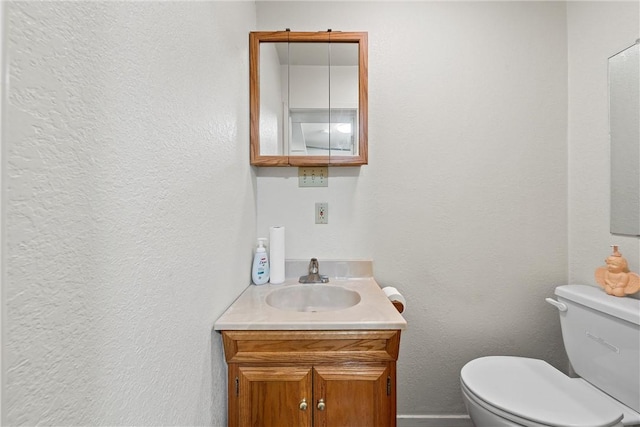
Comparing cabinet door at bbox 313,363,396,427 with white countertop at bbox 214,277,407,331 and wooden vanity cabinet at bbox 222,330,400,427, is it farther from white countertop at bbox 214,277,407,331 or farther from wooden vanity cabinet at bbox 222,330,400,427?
white countertop at bbox 214,277,407,331

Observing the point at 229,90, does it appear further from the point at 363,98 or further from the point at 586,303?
the point at 586,303

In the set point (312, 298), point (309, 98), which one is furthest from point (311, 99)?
point (312, 298)

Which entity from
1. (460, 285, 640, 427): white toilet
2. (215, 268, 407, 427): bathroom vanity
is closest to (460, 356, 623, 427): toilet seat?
(460, 285, 640, 427): white toilet

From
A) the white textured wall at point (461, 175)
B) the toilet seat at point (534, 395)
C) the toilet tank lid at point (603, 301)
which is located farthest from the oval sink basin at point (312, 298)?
the toilet tank lid at point (603, 301)

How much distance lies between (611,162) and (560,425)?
107 centimetres

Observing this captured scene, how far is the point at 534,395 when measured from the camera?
1.01m

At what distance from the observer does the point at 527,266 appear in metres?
1.43

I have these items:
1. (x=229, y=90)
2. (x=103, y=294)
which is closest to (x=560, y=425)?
(x=103, y=294)

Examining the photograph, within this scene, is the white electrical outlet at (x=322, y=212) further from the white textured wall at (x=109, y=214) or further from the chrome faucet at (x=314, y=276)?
the white textured wall at (x=109, y=214)

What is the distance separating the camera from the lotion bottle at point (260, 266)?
129cm

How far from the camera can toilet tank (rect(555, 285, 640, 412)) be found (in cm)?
97

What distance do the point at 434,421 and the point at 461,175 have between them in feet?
4.06

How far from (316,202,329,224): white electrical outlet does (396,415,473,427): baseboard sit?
1056 millimetres

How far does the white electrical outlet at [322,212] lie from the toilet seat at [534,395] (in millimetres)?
884
